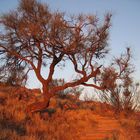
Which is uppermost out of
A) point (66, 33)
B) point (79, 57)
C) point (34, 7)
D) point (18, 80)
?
point (34, 7)

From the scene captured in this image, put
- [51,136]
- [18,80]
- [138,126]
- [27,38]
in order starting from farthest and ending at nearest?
[18,80] < [27,38] < [138,126] < [51,136]

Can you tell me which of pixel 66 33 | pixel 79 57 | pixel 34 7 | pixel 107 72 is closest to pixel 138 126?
pixel 107 72

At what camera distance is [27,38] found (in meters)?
18.5

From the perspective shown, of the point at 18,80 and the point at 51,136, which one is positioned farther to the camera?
the point at 18,80

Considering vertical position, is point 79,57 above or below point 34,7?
below

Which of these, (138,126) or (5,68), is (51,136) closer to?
(138,126)

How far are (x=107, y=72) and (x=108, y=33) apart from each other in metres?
2.46

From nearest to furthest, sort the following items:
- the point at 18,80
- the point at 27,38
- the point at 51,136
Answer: the point at 51,136, the point at 27,38, the point at 18,80

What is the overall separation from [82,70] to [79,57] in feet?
2.69

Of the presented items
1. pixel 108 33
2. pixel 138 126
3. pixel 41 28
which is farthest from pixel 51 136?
pixel 108 33

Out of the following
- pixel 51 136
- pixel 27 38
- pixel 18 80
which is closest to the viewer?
pixel 51 136

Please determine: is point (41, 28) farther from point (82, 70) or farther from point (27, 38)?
point (82, 70)

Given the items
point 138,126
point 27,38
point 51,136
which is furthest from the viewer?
point 27,38

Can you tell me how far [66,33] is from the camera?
18.2m
